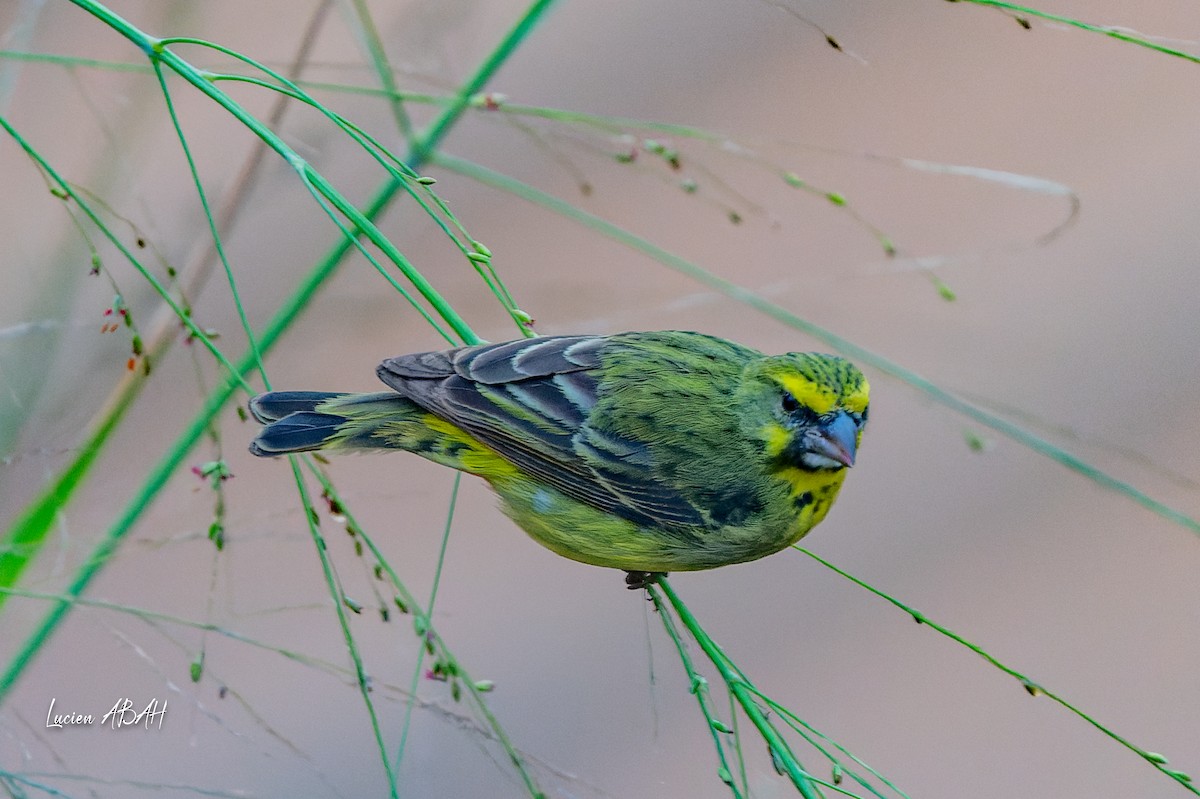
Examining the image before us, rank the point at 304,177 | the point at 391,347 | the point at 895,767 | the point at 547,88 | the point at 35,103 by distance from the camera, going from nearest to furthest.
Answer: the point at 304,177, the point at 35,103, the point at 895,767, the point at 391,347, the point at 547,88

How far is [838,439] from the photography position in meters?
2.43

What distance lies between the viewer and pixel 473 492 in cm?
502

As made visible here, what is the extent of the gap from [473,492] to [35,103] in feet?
7.81

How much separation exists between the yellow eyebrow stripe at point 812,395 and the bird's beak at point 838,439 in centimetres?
4

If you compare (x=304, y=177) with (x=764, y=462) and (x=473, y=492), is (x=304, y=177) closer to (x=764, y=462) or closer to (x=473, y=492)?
(x=764, y=462)

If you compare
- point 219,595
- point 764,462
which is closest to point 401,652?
point 219,595

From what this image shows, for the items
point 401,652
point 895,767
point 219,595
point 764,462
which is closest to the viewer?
point 219,595
